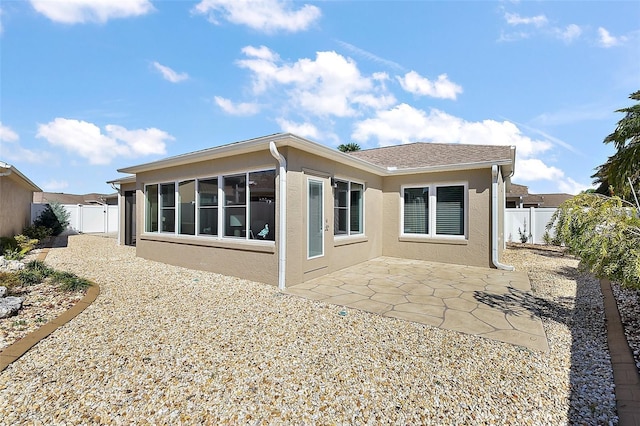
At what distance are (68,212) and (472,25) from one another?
82.4 ft

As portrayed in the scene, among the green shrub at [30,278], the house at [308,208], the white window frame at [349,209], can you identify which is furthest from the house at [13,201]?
the white window frame at [349,209]

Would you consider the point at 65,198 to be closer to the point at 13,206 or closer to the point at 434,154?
the point at 13,206

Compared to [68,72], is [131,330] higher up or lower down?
lower down

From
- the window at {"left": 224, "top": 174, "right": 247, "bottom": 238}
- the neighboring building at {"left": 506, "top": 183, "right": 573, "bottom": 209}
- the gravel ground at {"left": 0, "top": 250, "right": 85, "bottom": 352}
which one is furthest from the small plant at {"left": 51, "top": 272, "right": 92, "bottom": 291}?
the neighboring building at {"left": 506, "top": 183, "right": 573, "bottom": 209}

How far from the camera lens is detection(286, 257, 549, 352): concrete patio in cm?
448

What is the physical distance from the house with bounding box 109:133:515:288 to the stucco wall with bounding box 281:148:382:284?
1.1 inches

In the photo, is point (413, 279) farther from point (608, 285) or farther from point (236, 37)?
point (236, 37)

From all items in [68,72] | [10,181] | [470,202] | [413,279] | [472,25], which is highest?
[472,25]

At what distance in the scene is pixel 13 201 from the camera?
14.2 meters

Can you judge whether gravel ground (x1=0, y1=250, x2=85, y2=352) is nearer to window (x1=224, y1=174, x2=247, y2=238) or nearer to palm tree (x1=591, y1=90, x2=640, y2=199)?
window (x1=224, y1=174, x2=247, y2=238)

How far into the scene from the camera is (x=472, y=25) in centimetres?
830

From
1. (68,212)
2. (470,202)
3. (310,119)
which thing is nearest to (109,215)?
(68,212)

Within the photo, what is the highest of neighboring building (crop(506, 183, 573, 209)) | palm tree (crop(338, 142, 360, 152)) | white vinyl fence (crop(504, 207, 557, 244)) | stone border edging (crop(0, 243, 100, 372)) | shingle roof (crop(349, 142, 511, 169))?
palm tree (crop(338, 142, 360, 152))

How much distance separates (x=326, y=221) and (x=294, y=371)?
16.6 ft
